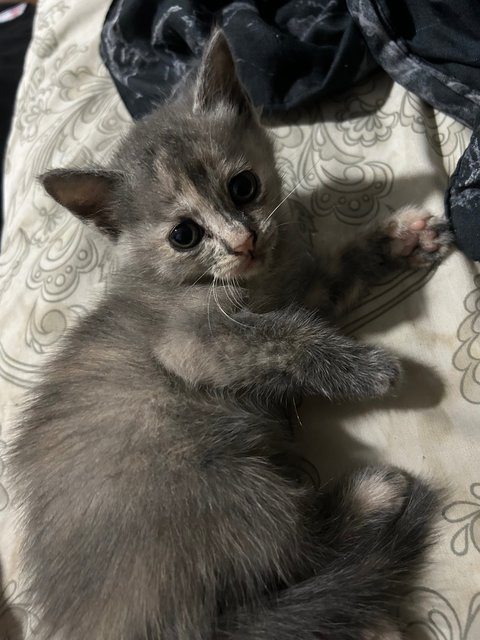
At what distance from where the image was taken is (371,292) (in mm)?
1105

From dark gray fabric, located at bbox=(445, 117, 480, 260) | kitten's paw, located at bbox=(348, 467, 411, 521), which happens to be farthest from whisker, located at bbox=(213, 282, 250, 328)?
dark gray fabric, located at bbox=(445, 117, 480, 260)

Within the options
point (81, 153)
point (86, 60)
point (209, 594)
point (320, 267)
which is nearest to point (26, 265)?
point (81, 153)

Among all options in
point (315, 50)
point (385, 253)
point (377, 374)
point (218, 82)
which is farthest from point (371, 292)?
point (315, 50)

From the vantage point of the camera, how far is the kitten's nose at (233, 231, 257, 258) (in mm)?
948

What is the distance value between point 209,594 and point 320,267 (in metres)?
0.67

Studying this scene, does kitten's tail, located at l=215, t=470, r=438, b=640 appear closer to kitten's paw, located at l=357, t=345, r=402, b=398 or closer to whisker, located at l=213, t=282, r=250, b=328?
kitten's paw, located at l=357, t=345, r=402, b=398

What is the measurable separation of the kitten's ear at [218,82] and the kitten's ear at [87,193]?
0.81 ft

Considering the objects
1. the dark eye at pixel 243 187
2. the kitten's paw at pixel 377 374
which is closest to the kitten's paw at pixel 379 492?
the kitten's paw at pixel 377 374

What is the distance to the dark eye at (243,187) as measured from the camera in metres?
1.00

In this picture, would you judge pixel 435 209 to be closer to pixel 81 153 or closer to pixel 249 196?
pixel 249 196

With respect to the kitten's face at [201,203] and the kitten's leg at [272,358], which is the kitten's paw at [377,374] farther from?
the kitten's face at [201,203]

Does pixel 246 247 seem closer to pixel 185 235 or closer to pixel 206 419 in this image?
pixel 185 235

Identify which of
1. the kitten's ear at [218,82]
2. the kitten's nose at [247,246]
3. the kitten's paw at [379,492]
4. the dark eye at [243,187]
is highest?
the kitten's ear at [218,82]

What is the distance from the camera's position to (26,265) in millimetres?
1416
